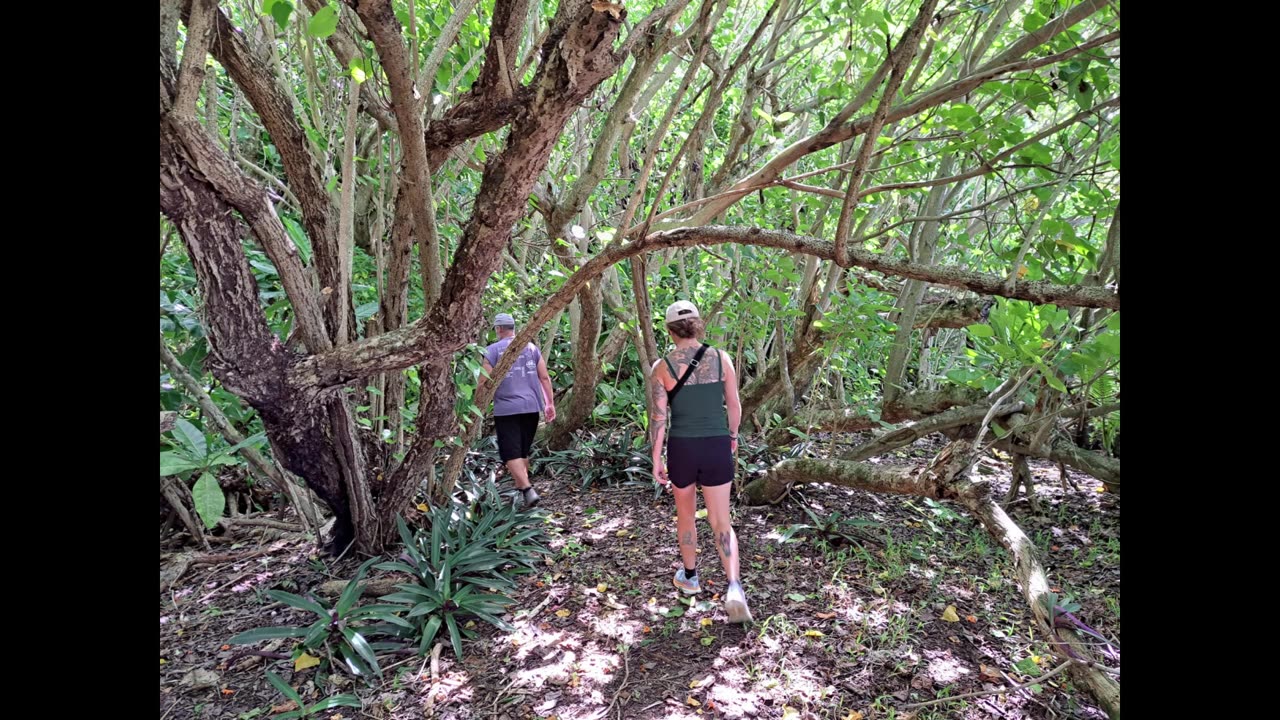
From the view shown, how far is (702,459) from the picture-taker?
132 inches

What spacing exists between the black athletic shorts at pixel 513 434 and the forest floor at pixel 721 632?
742 mm

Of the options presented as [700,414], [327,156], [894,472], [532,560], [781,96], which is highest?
[781,96]

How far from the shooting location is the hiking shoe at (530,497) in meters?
5.21

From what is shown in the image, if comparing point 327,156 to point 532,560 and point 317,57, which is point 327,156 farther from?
point 532,560

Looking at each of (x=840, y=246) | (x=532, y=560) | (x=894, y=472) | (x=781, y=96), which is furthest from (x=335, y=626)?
(x=781, y=96)

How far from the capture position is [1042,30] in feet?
10.2

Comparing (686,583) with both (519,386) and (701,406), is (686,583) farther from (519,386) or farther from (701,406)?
(519,386)

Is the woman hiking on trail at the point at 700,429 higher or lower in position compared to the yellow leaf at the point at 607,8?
lower

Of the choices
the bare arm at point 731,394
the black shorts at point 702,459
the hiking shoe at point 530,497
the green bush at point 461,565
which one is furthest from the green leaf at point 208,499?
the hiking shoe at point 530,497

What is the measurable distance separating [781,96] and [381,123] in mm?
4900

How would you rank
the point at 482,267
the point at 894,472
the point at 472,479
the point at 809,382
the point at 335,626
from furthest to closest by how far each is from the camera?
the point at 809,382 → the point at 472,479 → the point at 894,472 → the point at 335,626 → the point at 482,267

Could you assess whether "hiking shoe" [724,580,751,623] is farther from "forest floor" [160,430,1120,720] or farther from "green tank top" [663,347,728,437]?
"green tank top" [663,347,728,437]

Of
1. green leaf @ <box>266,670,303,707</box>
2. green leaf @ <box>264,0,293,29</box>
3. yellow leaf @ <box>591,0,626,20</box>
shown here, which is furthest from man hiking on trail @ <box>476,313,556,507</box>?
yellow leaf @ <box>591,0,626,20</box>

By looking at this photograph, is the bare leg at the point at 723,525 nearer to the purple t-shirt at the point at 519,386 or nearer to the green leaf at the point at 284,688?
the green leaf at the point at 284,688
